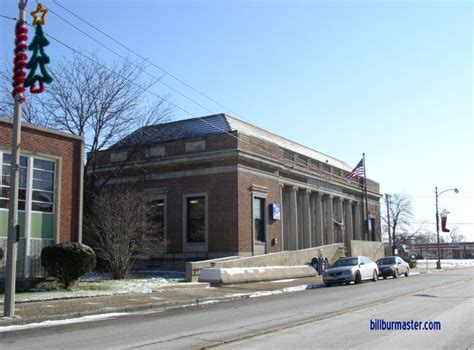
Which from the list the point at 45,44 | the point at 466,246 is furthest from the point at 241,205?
the point at 466,246

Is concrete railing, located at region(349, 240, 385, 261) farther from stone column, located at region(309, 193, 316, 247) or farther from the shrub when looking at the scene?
the shrub

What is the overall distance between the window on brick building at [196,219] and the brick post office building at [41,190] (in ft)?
42.2

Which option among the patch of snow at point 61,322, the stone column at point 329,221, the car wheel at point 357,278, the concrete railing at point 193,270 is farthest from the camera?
the stone column at point 329,221

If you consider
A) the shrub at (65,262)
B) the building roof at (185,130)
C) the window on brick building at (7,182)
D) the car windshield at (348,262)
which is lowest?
the car windshield at (348,262)

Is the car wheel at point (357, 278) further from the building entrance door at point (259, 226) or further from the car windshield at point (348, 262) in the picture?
the building entrance door at point (259, 226)

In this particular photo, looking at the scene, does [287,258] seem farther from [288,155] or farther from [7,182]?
[7,182]

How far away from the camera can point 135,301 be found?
58.0 feet

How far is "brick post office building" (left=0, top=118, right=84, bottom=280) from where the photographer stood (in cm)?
2092

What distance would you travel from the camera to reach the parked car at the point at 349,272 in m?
27.4

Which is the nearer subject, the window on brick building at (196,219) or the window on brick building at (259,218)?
the window on brick building at (196,219)

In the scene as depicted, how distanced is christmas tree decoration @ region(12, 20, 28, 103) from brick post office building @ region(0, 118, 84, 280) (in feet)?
24.4

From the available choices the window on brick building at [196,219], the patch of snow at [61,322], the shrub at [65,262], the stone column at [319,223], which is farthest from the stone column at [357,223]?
the patch of snow at [61,322]

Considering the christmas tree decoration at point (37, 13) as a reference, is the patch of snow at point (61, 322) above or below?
below

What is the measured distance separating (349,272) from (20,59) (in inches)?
762
